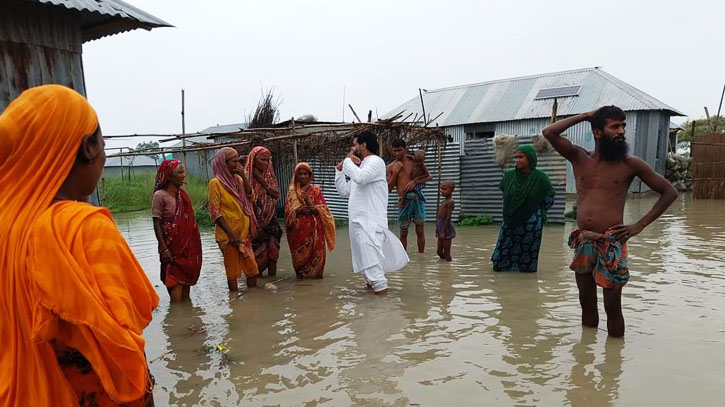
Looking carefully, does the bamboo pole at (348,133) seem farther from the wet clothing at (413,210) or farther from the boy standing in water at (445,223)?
the boy standing in water at (445,223)

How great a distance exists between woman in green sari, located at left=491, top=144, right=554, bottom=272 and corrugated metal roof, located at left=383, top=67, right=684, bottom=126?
1401 cm

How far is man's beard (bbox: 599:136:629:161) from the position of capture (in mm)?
3602

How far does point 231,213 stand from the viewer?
5.35 meters

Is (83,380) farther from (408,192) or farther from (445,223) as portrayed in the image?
(408,192)

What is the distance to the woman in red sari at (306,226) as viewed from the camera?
611cm

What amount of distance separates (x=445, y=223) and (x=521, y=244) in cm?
119

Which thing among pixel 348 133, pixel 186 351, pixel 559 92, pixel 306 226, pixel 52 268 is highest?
pixel 559 92

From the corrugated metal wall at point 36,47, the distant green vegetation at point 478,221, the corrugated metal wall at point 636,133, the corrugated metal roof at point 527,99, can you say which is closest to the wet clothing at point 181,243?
the corrugated metal wall at point 36,47

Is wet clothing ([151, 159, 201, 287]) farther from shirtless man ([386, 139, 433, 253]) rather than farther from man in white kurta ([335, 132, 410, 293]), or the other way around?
shirtless man ([386, 139, 433, 253])

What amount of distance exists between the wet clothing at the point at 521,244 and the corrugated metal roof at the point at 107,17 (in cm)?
445

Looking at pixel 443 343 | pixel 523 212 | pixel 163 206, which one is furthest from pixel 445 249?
pixel 163 206

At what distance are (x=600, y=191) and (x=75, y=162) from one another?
132 inches

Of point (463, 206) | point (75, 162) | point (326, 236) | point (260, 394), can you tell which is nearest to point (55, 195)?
point (75, 162)

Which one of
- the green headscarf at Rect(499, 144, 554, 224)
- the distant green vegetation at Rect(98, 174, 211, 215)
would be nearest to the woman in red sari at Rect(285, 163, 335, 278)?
the green headscarf at Rect(499, 144, 554, 224)
